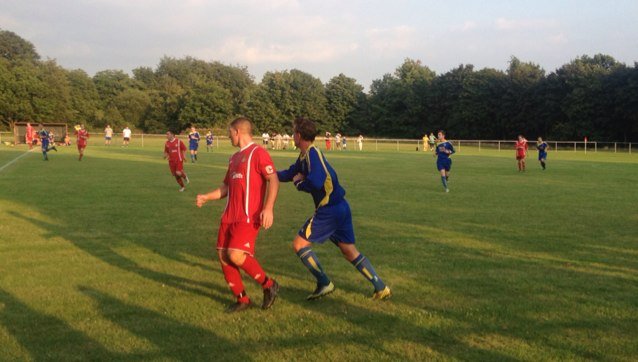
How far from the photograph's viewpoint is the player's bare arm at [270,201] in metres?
5.15

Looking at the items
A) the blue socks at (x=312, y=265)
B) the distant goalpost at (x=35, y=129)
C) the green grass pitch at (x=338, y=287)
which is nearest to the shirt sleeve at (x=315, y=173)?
the blue socks at (x=312, y=265)

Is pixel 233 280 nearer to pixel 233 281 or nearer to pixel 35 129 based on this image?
pixel 233 281

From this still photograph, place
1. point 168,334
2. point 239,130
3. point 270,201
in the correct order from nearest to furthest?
point 168,334 < point 270,201 < point 239,130

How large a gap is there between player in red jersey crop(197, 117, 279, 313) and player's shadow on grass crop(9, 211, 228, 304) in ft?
1.67

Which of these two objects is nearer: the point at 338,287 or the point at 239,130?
the point at 239,130

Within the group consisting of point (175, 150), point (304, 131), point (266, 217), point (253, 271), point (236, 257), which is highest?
point (304, 131)

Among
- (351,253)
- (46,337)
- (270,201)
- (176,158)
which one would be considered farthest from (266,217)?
(176,158)

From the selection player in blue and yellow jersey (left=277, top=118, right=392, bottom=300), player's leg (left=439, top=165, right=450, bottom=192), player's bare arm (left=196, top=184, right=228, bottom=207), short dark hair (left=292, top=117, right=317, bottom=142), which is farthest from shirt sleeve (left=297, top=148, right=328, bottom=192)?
player's leg (left=439, top=165, right=450, bottom=192)

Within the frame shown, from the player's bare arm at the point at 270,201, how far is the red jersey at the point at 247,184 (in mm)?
67

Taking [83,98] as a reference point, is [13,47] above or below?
above

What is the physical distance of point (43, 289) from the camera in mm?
5887

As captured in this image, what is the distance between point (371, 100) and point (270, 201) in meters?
90.0

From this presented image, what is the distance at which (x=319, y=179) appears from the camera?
17.9ft

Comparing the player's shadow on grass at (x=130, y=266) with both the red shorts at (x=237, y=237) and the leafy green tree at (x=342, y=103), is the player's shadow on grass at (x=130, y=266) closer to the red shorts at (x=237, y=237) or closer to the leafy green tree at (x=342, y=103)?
the red shorts at (x=237, y=237)
